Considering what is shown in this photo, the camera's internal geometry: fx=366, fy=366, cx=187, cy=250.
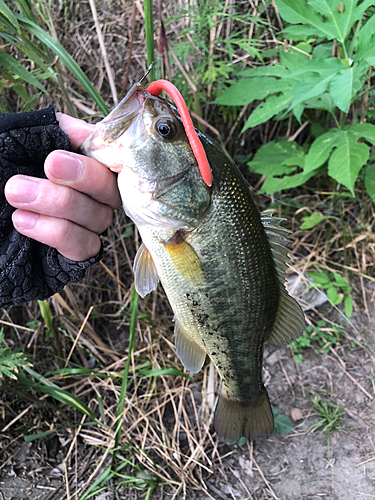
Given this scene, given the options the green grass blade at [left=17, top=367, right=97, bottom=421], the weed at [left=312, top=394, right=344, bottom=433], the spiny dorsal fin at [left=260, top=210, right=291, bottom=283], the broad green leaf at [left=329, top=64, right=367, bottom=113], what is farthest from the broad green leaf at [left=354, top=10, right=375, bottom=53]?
the green grass blade at [left=17, top=367, right=97, bottom=421]

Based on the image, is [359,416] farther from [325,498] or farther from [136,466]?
[136,466]

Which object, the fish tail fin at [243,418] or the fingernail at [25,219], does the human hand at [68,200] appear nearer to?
the fingernail at [25,219]

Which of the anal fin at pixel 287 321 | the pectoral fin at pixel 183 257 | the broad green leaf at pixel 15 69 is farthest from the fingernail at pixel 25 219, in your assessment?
the anal fin at pixel 287 321

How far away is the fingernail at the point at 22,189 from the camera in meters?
1.22

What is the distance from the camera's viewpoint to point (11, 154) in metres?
1.30

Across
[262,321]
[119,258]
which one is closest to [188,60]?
[119,258]

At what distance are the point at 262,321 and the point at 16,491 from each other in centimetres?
191

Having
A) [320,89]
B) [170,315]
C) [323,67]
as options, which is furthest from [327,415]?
[323,67]

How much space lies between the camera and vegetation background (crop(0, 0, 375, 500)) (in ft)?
7.12

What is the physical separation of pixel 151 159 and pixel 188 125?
0.17 meters

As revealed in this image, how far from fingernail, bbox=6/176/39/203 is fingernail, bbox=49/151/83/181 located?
0.31ft

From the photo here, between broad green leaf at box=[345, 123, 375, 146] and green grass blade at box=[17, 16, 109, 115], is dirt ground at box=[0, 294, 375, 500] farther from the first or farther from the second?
green grass blade at box=[17, 16, 109, 115]

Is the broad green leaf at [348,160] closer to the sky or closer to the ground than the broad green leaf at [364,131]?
closer to the ground

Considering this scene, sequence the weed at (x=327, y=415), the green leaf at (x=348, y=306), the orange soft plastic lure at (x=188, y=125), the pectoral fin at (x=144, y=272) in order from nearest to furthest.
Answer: the orange soft plastic lure at (x=188, y=125)
the pectoral fin at (x=144, y=272)
the weed at (x=327, y=415)
the green leaf at (x=348, y=306)
